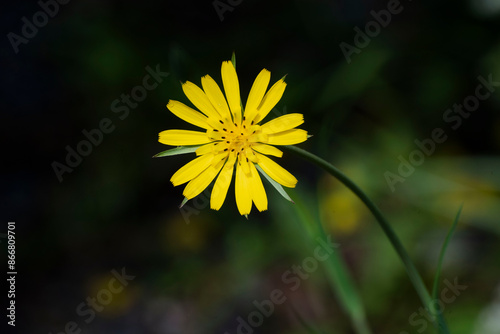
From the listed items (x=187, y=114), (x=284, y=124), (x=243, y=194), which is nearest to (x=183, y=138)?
(x=187, y=114)

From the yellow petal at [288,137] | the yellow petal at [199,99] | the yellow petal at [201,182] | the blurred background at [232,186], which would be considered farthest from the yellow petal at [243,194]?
the blurred background at [232,186]

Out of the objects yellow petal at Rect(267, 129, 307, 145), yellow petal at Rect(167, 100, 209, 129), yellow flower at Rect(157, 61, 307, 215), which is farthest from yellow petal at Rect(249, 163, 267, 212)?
yellow petal at Rect(167, 100, 209, 129)

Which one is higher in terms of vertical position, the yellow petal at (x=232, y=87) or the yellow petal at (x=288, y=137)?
the yellow petal at (x=232, y=87)

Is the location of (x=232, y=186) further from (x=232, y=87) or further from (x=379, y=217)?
(x=379, y=217)

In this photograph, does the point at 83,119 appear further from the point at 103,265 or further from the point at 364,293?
the point at 364,293

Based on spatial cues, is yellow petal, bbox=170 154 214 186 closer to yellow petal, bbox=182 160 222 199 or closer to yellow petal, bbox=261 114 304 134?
yellow petal, bbox=182 160 222 199

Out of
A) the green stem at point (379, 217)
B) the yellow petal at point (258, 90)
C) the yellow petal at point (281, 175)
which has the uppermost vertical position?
the yellow petal at point (258, 90)

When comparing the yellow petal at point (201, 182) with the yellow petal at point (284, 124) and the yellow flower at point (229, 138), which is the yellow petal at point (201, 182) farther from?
the yellow petal at point (284, 124)

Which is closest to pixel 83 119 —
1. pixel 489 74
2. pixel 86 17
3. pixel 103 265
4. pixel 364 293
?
pixel 86 17
